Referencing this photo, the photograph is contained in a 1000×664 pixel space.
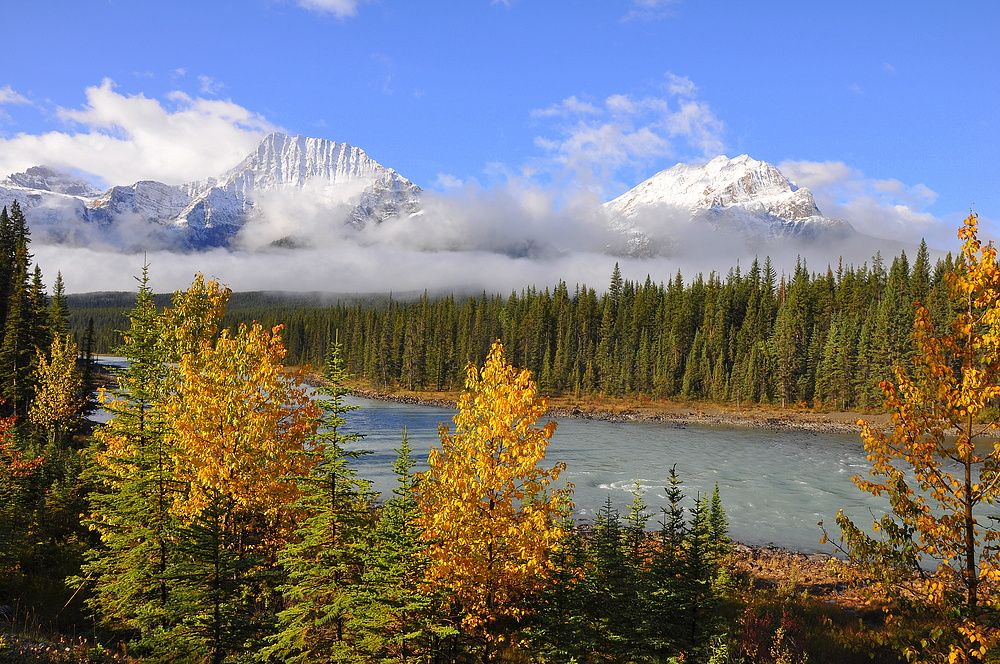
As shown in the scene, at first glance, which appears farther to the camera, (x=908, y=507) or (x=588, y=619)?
(x=588, y=619)

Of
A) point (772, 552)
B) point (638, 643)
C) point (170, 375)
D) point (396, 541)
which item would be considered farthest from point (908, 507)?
point (772, 552)

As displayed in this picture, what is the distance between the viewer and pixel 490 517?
43.3 feet

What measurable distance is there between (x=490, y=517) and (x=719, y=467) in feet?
141

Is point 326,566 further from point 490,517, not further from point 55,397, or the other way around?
point 55,397

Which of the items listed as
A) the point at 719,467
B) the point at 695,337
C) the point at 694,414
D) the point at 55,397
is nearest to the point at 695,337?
the point at 695,337

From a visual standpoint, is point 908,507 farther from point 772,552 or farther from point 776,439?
point 776,439

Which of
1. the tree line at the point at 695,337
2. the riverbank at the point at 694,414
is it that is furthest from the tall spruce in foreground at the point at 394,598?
the tree line at the point at 695,337

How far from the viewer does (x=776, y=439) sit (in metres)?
70.4

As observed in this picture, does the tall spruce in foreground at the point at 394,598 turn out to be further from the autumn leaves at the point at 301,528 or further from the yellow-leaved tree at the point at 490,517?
the yellow-leaved tree at the point at 490,517

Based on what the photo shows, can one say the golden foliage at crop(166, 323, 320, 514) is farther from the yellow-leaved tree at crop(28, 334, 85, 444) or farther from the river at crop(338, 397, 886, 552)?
the yellow-leaved tree at crop(28, 334, 85, 444)

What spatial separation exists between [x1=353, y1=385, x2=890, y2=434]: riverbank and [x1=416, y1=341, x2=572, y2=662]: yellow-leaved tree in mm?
71776

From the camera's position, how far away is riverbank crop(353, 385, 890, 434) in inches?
3300

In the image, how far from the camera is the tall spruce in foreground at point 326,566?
12.4 m

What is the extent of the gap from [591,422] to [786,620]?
2692 inches
